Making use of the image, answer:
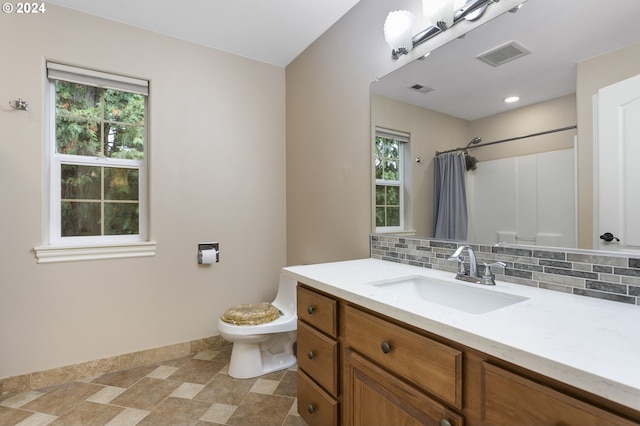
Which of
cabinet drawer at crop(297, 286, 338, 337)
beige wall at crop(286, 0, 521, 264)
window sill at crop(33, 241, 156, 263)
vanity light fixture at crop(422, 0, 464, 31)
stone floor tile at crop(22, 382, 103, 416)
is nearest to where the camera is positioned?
cabinet drawer at crop(297, 286, 338, 337)

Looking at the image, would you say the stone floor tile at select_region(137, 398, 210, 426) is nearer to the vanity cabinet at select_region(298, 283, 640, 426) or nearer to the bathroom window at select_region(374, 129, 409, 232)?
the vanity cabinet at select_region(298, 283, 640, 426)

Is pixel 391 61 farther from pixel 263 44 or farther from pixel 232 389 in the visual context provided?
pixel 232 389

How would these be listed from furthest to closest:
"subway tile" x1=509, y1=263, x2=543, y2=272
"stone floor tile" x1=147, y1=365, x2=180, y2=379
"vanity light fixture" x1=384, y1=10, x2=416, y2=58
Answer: "stone floor tile" x1=147, y1=365, x2=180, y2=379, "vanity light fixture" x1=384, y1=10, x2=416, y2=58, "subway tile" x1=509, y1=263, x2=543, y2=272

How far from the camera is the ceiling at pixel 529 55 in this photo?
1.00 meters

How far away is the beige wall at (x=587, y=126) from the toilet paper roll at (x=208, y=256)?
229 cm

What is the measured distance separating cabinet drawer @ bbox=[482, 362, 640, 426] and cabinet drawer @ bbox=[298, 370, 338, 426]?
723 millimetres

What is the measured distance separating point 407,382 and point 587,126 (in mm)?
1050

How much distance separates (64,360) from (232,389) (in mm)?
1180

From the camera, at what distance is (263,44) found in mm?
2475

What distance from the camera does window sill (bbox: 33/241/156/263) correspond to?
6.51ft

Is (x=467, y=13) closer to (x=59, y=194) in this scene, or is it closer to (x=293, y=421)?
(x=293, y=421)

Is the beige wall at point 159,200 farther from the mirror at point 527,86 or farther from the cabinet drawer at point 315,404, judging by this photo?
the mirror at point 527,86

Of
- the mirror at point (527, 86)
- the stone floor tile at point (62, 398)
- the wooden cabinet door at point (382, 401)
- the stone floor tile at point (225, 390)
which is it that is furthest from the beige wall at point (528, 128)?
the stone floor tile at point (62, 398)

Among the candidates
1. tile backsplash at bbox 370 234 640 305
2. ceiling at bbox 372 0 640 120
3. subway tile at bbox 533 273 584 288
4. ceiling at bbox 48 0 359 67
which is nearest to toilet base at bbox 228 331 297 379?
tile backsplash at bbox 370 234 640 305
